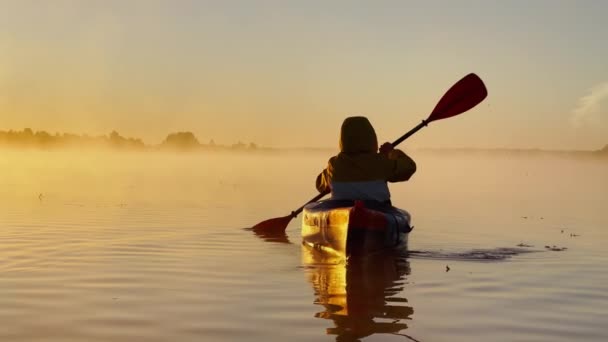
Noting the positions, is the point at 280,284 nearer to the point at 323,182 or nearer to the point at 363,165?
the point at 363,165

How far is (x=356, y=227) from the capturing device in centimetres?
1098

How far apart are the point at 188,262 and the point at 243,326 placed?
423 centimetres

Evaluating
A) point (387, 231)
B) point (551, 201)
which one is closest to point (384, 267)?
point (387, 231)

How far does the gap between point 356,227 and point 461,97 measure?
5.16 meters

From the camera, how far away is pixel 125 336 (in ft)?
21.2

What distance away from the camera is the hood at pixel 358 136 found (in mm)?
12149

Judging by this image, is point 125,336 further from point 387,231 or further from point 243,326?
point 387,231

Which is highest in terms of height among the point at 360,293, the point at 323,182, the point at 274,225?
the point at 323,182

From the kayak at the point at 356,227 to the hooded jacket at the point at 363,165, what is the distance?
0.66ft

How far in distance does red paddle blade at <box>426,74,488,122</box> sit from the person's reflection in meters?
4.30

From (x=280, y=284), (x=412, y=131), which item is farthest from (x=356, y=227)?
(x=412, y=131)

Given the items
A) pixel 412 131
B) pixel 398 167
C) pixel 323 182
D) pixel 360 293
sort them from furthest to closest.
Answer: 1. pixel 412 131
2. pixel 323 182
3. pixel 398 167
4. pixel 360 293

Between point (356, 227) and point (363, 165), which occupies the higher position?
point (363, 165)

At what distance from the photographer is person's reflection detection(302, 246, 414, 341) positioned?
6965 millimetres
